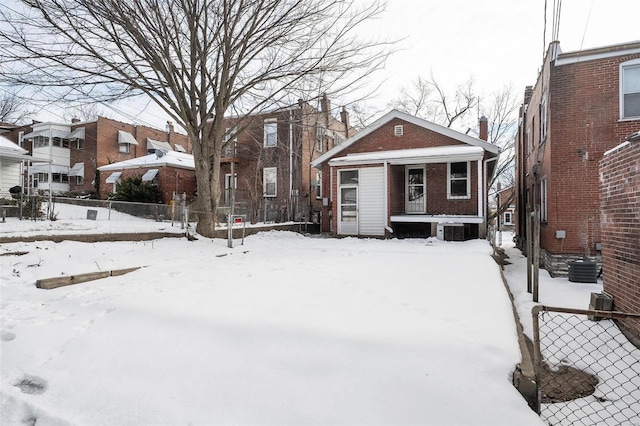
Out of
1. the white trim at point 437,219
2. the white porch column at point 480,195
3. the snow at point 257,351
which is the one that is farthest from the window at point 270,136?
the snow at point 257,351

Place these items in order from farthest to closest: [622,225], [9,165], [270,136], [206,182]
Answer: [270,136]
[9,165]
[206,182]
[622,225]

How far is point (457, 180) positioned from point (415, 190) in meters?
1.72

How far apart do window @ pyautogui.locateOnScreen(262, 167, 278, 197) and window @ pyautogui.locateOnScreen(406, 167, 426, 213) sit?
33.0ft

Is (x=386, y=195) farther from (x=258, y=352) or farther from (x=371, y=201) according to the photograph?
(x=258, y=352)

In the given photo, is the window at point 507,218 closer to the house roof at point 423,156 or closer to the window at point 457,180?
Answer: the house roof at point 423,156

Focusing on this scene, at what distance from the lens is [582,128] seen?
404 inches

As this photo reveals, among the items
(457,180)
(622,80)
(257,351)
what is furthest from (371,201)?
(257,351)

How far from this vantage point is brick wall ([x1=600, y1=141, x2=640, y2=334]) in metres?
4.61

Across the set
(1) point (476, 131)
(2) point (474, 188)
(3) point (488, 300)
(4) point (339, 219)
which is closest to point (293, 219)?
(4) point (339, 219)

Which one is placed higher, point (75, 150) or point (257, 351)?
point (75, 150)

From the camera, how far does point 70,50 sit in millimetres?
8828

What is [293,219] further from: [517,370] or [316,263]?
[517,370]

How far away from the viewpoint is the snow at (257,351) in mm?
2371

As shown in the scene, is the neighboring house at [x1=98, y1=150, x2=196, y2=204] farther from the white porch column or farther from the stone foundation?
the stone foundation
